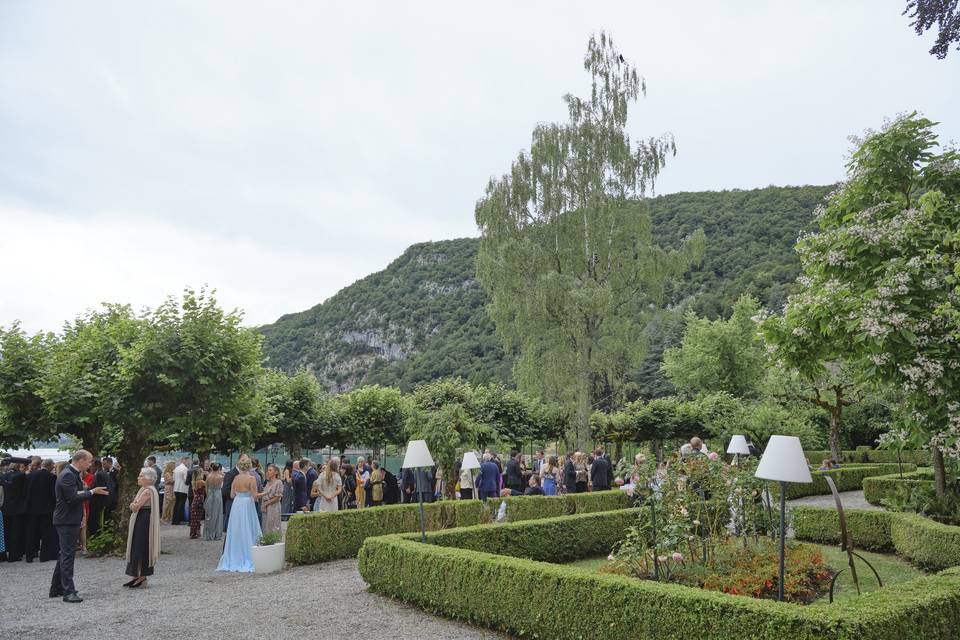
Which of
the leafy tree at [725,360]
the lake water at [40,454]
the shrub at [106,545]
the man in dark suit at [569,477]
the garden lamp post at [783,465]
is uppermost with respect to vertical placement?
the leafy tree at [725,360]

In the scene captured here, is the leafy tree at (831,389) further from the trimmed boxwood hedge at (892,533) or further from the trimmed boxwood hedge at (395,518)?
the trimmed boxwood hedge at (395,518)

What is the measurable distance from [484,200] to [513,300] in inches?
187

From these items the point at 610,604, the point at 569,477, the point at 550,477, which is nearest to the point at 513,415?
the point at 550,477

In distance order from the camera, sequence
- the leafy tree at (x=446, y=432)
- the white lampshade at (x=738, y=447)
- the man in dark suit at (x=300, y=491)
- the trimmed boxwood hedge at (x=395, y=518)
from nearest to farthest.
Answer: the trimmed boxwood hedge at (x=395, y=518) < the white lampshade at (x=738, y=447) < the man in dark suit at (x=300, y=491) < the leafy tree at (x=446, y=432)

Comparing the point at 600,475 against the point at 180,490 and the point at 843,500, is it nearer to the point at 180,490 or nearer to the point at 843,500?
the point at 843,500

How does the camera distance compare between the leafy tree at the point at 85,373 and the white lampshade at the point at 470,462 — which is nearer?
the leafy tree at the point at 85,373

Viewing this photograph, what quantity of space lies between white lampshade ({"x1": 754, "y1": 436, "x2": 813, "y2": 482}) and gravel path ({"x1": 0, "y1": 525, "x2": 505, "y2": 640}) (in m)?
3.04

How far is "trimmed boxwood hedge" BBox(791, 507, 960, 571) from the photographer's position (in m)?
9.03

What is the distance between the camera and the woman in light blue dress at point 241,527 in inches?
436

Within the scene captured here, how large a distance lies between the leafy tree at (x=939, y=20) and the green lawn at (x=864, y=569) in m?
15.5

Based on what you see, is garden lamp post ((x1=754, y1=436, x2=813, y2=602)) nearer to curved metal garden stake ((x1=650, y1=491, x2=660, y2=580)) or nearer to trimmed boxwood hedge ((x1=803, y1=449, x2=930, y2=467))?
curved metal garden stake ((x1=650, y1=491, x2=660, y2=580))

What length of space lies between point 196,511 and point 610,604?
12.5 m

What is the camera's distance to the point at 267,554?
35.5 ft

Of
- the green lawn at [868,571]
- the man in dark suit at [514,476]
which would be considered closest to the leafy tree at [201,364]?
the man in dark suit at [514,476]
